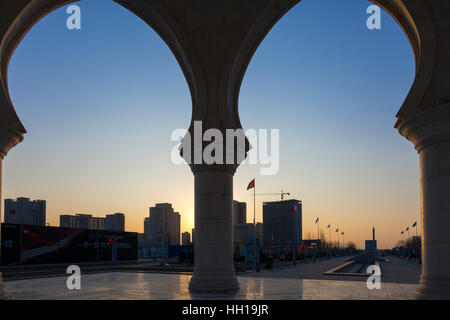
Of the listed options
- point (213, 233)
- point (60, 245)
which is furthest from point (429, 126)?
point (60, 245)

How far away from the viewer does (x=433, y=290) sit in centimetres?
978

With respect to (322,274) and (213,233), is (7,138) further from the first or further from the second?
(322,274)

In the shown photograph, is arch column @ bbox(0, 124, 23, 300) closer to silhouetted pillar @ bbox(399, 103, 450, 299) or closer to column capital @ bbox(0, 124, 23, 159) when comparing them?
column capital @ bbox(0, 124, 23, 159)

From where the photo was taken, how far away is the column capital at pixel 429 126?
9.88 metres

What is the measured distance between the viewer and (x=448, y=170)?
996 cm

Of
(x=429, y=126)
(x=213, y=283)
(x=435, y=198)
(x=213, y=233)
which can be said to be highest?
(x=429, y=126)

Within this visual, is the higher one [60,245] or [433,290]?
[433,290]

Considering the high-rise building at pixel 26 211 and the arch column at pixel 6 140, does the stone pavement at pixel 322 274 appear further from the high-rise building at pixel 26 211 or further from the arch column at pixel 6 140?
the high-rise building at pixel 26 211

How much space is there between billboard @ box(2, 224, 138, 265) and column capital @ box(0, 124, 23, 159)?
1473 inches

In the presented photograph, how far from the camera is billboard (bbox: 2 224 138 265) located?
152 ft

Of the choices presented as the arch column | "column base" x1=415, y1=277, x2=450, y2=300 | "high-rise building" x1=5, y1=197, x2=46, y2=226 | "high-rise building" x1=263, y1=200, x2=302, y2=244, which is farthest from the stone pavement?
"high-rise building" x1=263, y1=200, x2=302, y2=244

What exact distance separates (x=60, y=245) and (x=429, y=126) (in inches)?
1997

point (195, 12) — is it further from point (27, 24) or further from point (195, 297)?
point (195, 297)
